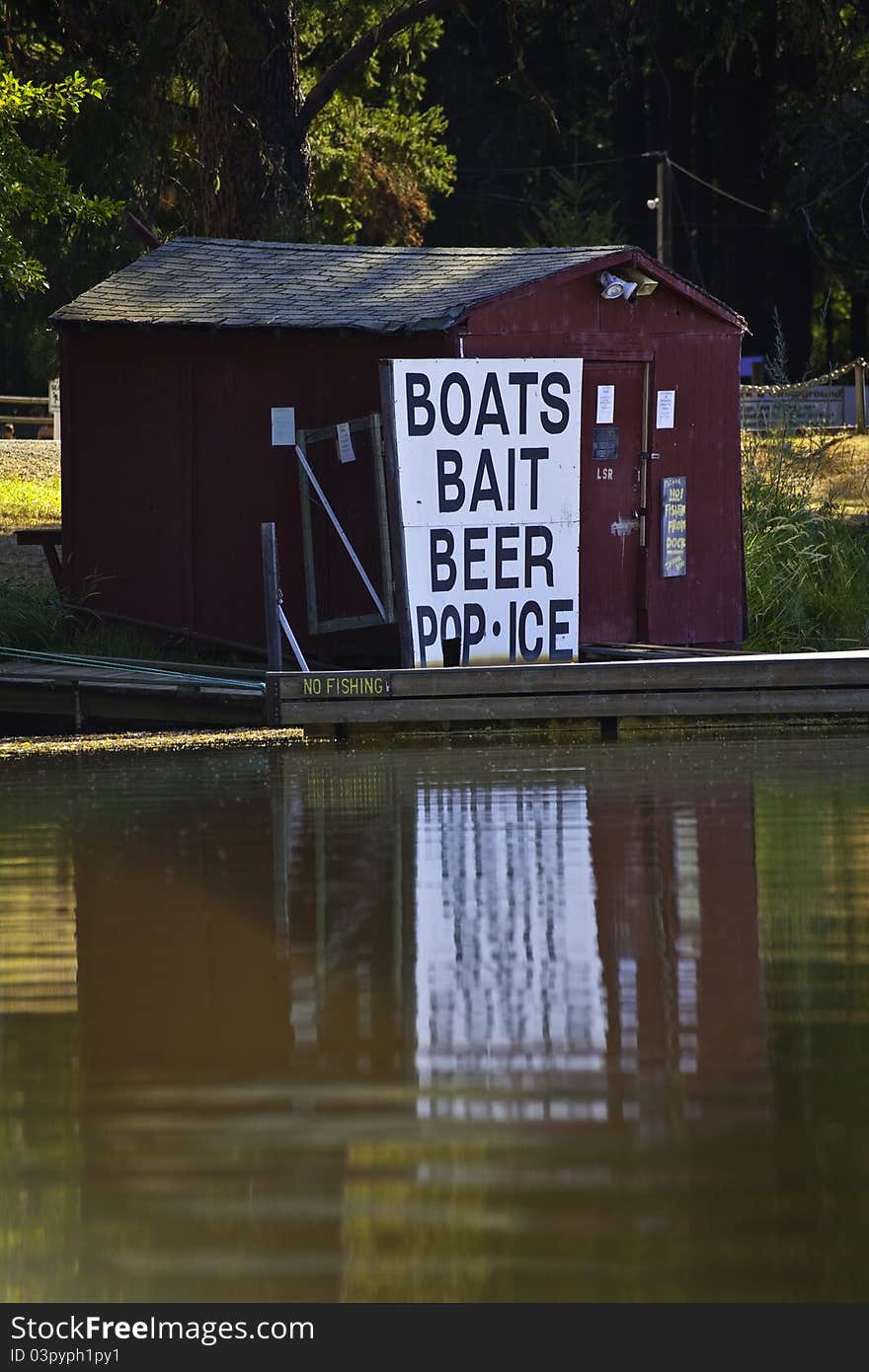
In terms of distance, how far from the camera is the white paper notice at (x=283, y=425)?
1722 centimetres

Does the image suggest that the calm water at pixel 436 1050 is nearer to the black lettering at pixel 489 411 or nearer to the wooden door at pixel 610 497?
the black lettering at pixel 489 411

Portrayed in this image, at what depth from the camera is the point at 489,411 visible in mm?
16172

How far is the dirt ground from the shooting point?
23984 millimetres

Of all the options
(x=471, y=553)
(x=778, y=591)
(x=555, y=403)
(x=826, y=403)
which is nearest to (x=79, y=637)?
(x=471, y=553)

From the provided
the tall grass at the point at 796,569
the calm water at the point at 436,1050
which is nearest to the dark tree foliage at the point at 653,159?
the tall grass at the point at 796,569

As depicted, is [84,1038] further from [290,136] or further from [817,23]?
[817,23]

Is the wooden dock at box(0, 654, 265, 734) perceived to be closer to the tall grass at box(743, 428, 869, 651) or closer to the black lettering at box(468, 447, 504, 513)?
the black lettering at box(468, 447, 504, 513)

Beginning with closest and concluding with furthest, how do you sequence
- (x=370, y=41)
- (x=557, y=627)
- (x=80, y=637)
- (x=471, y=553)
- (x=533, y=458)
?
(x=471, y=553) → (x=533, y=458) → (x=557, y=627) → (x=80, y=637) → (x=370, y=41)

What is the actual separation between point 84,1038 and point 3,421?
98.1 feet

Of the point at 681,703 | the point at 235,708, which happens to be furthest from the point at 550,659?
the point at 235,708

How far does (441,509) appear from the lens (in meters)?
16.0

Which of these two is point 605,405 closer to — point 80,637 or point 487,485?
point 487,485

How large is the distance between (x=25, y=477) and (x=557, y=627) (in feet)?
54.4

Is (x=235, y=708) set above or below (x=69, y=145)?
below
